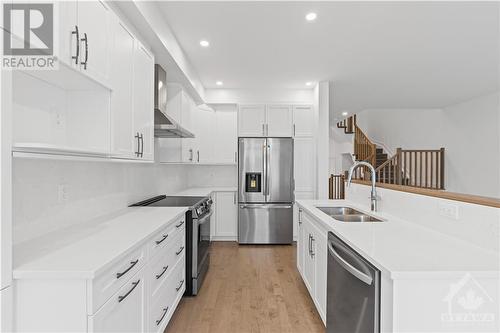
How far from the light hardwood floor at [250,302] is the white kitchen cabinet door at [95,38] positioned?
2042mm

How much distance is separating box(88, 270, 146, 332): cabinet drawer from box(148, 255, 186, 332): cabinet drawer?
0.60 ft

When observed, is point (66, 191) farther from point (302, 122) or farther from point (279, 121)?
point (302, 122)

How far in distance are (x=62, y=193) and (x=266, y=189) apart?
3162 millimetres

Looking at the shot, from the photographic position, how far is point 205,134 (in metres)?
4.82

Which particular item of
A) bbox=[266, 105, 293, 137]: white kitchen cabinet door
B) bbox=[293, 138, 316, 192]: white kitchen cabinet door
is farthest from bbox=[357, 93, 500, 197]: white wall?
bbox=[266, 105, 293, 137]: white kitchen cabinet door

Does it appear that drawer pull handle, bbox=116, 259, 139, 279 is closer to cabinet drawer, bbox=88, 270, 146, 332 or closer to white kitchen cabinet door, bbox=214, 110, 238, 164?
cabinet drawer, bbox=88, 270, 146, 332

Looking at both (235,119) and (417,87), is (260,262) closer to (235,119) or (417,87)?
(235,119)

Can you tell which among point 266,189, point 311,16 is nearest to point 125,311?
point 311,16

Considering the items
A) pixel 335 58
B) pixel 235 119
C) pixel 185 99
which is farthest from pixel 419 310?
pixel 235 119

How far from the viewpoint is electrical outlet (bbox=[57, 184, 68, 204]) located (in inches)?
64.6

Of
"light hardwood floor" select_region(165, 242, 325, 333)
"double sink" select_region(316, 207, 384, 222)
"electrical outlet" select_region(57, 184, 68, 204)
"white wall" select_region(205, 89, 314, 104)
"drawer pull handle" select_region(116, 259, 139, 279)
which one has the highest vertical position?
"white wall" select_region(205, 89, 314, 104)

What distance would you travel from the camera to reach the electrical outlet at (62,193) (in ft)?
5.39

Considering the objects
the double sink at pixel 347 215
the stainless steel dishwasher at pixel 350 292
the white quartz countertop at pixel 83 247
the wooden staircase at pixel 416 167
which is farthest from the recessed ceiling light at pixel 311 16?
the wooden staircase at pixel 416 167

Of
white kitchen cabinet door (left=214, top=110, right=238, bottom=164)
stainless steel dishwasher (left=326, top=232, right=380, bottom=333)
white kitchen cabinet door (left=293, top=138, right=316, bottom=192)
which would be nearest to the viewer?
stainless steel dishwasher (left=326, top=232, right=380, bottom=333)
